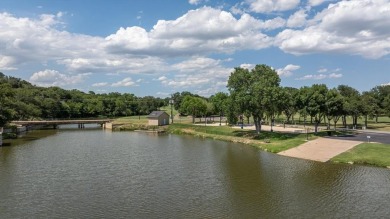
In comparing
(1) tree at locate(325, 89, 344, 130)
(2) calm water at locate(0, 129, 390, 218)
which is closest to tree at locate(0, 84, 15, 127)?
(2) calm water at locate(0, 129, 390, 218)

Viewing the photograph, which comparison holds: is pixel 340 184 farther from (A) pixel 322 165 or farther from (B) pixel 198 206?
(B) pixel 198 206

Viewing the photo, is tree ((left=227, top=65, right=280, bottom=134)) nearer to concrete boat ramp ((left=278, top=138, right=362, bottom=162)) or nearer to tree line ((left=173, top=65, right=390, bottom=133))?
tree line ((left=173, top=65, right=390, bottom=133))

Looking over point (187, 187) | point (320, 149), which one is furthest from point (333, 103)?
point (187, 187)

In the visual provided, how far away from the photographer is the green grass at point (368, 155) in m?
39.9

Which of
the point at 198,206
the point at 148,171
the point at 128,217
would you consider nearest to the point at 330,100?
the point at 148,171

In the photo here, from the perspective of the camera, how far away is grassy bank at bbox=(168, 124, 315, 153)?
5439cm

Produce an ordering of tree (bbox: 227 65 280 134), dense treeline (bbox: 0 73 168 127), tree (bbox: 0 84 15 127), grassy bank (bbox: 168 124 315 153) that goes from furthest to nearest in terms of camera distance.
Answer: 1. dense treeline (bbox: 0 73 168 127)
2. tree (bbox: 0 84 15 127)
3. tree (bbox: 227 65 280 134)
4. grassy bank (bbox: 168 124 315 153)

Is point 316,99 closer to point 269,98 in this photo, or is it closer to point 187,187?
point 269,98

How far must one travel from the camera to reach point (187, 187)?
31.1 meters


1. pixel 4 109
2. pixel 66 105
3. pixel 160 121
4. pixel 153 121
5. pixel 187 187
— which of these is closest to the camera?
pixel 187 187

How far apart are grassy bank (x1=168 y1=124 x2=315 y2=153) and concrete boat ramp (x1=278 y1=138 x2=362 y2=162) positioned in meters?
1.85

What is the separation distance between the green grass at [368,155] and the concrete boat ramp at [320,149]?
1545 mm

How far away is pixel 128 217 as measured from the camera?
2330 cm

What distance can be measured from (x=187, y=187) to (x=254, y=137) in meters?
35.9
